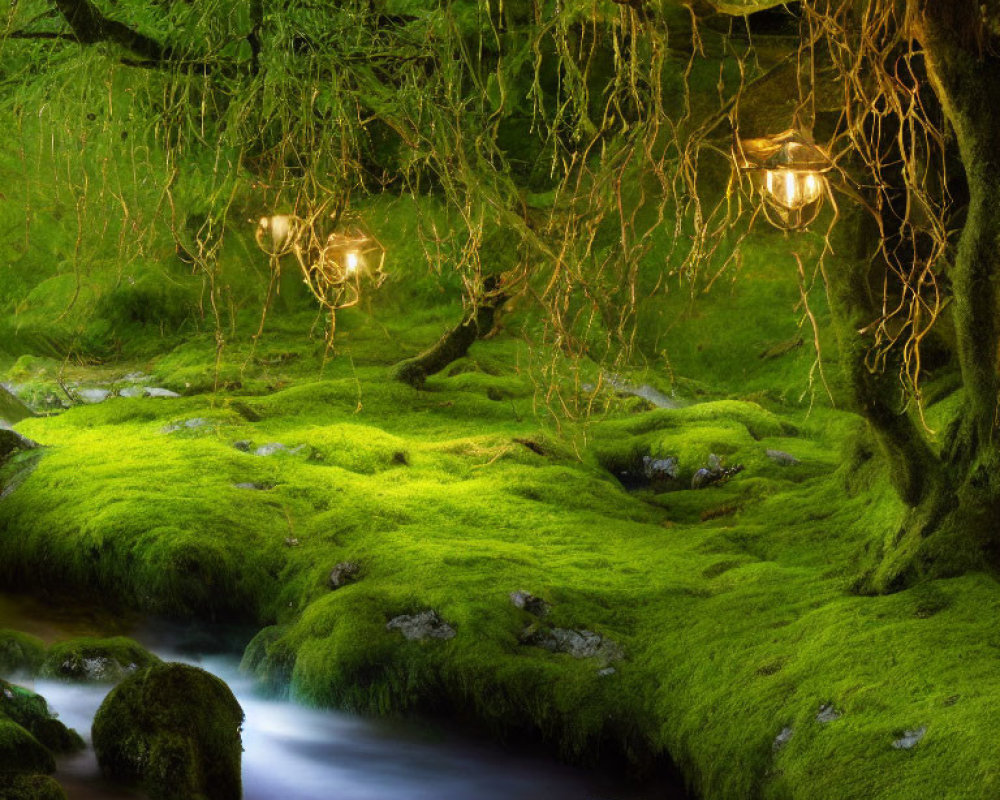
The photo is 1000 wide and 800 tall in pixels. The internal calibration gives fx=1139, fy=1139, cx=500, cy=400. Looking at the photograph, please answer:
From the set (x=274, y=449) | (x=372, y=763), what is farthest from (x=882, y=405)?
(x=274, y=449)

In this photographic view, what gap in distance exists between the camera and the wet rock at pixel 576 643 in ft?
16.9

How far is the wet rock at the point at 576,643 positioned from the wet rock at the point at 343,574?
46.6 inches

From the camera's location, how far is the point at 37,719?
4.56 m

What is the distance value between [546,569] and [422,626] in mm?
962

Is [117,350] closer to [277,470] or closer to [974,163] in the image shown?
[277,470]

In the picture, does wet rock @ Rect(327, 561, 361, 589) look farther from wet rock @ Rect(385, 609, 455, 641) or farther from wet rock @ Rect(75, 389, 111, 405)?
wet rock @ Rect(75, 389, 111, 405)

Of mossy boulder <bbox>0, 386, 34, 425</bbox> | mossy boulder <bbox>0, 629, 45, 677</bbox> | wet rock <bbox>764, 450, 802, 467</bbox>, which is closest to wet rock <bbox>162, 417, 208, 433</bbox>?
mossy boulder <bbox>0, 386, 34, 425</bbox>

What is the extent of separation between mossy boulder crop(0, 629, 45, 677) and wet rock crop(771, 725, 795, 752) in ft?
11.2

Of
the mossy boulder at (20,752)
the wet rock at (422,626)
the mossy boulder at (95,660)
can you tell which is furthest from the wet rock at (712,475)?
the mossy boulder at (20,752)

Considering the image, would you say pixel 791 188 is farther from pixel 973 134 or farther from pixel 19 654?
pixel 19 654

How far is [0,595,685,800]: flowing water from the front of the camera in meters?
4.81

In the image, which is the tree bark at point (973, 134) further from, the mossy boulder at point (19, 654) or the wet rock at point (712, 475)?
the mossy boulder at point (19, 654)

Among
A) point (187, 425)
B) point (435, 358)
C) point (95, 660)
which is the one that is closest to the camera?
point (95, 660)

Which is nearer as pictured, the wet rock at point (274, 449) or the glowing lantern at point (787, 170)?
the glowing lantern at point (787, 170)
